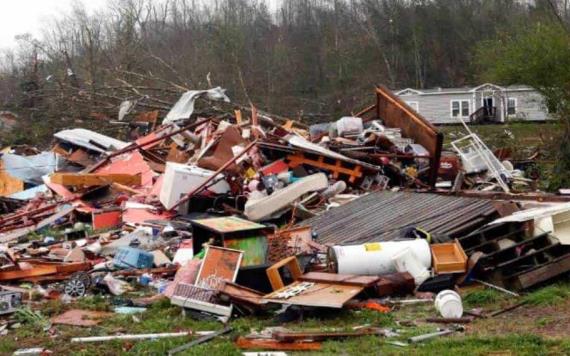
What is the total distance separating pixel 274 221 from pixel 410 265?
394 centimetres

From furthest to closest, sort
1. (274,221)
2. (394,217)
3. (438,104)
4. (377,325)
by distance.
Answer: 1. (438,104)
2. (274,221)
3. (394,217)
4. (377,325)

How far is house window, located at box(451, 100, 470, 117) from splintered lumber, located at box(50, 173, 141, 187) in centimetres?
2953

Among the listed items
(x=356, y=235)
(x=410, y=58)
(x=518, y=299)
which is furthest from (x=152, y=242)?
(x=410, y=58)

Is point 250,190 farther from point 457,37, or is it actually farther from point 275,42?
point 457,37

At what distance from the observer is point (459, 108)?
40.7 m

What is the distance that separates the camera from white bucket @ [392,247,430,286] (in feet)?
23.7

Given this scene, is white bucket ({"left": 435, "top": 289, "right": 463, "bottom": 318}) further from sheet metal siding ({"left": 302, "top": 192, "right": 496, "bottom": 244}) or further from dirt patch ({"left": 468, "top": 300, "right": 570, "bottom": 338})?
sheet metal siding ({"left": 302, "top": 192, "right": 496, "bottom": 244})

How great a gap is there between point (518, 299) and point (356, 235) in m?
2.71

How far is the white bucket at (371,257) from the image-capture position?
723 centimetres

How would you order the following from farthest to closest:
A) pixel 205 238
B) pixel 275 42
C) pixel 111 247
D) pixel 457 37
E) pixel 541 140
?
pixel 457 37, pixel 275 42, pixel 541 140, pixel 111 247, pixel 205 238

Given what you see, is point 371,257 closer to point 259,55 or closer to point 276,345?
point 276,345

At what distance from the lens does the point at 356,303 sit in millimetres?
6465

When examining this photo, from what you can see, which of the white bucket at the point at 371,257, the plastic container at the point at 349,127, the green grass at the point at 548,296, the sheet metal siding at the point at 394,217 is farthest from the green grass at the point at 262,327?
the plastic container at the point at 349,127

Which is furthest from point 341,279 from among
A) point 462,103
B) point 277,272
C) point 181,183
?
point 462,103
